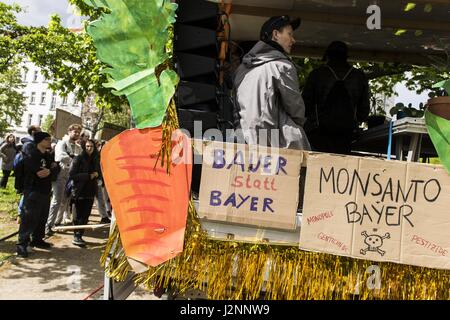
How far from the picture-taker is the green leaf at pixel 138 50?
2535mm

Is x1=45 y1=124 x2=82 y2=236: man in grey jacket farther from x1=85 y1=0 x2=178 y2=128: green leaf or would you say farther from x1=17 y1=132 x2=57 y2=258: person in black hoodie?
x1=85 y1=0 x2=178 y2=128: green leaf

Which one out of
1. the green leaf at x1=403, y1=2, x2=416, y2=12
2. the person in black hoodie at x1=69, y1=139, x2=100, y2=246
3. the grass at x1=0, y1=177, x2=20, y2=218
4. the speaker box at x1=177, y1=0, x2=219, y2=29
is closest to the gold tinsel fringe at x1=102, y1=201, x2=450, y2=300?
the speaker box at x1=177, y1=0, x2=219, y2=29

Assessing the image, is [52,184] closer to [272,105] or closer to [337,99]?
[337,99]

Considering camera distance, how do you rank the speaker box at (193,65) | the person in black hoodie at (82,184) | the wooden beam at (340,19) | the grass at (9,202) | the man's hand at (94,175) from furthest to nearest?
the grass at (9,202)
the man's hand at (94,175)
the person in black hoodie at (82,184)
the wooden beam at (340,19)
the speaker box at (193,65)

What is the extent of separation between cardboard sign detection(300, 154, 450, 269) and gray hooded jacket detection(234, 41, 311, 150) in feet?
1.21

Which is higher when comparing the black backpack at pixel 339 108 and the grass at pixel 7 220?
the black backpack at pixel 339 108

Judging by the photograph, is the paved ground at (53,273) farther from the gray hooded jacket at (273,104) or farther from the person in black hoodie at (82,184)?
the gray hooded jacket at (273,104)

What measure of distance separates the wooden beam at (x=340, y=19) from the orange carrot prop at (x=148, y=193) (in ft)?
8.22

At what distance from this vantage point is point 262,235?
2.48 m

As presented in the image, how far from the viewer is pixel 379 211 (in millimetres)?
2395

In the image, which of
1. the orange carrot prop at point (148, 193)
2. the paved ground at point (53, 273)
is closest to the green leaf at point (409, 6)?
the orange carrot prop at point (148, 193)

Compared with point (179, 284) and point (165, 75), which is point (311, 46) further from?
point (179, 284)

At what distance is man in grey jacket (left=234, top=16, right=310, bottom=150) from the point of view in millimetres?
2713
